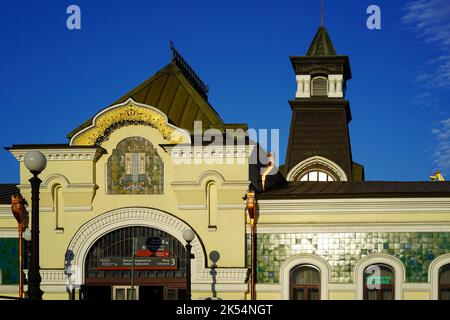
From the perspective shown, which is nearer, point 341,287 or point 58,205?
point 341,287

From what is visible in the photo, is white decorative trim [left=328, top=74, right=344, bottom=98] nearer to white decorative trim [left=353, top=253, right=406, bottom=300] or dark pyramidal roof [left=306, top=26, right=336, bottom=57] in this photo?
dark pyramidal roof [left=306, top=26, right=336, bottom=57]

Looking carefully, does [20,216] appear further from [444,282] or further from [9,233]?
[444,282]

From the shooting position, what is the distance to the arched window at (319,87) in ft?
161

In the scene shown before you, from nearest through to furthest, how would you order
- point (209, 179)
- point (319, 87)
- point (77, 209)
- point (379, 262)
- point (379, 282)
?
1. point (379, 262)
2. point (379, 282)
3. point (209, 179)
4. point (77, 209)
5. point (319, 87)

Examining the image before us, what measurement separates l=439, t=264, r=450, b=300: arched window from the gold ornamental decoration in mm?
9607

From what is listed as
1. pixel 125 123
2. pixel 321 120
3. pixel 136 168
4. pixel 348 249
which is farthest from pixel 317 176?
pixel 125 123

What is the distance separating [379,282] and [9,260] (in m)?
13.1

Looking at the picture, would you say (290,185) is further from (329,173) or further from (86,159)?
(329,173)

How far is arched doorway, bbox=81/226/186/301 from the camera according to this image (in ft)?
88.1

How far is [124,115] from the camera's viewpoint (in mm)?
26984

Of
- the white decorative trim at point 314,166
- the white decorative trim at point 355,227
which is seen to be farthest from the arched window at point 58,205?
the white decorative trim at point 314,166

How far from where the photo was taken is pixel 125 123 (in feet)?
89.1
